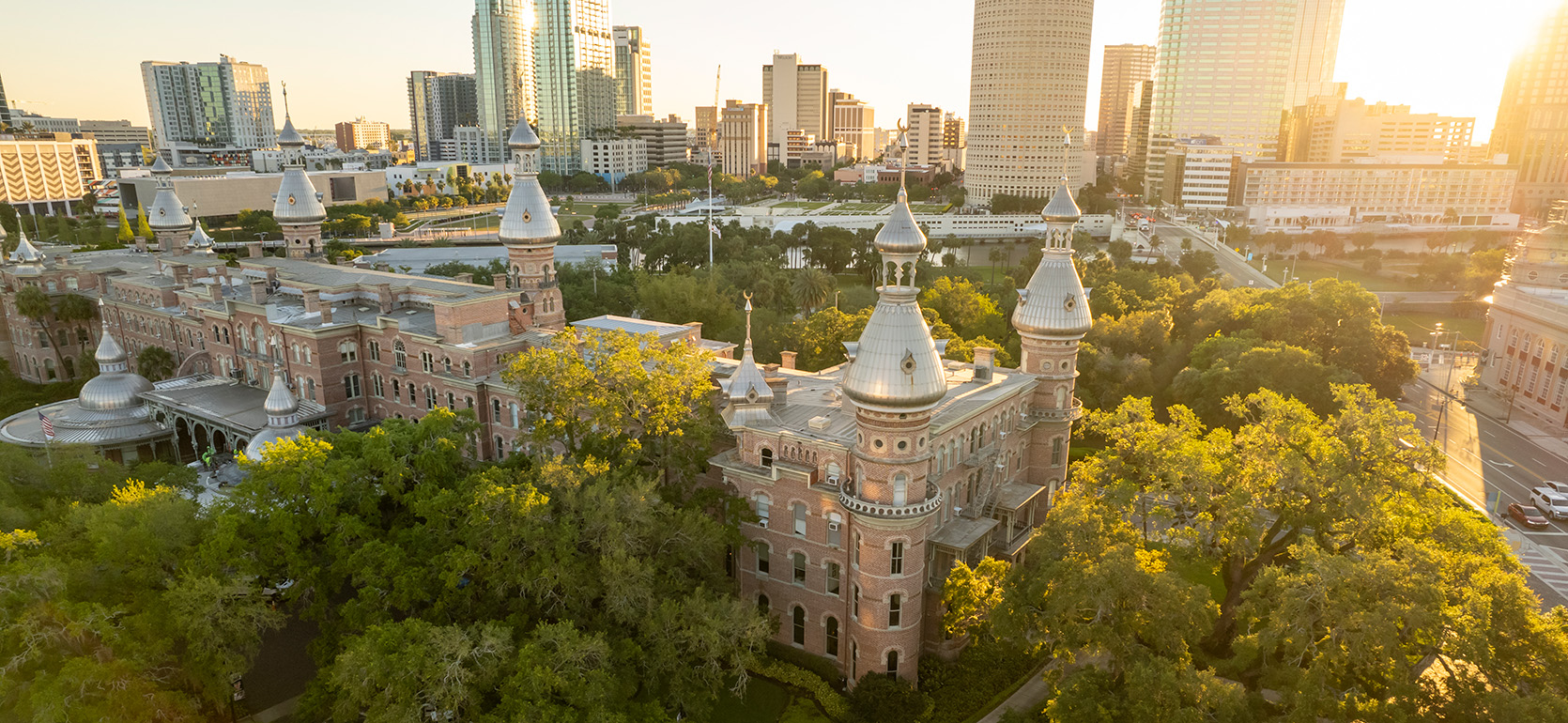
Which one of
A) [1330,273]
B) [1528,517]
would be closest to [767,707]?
[1528,517]

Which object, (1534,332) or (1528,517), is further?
(1534,332)

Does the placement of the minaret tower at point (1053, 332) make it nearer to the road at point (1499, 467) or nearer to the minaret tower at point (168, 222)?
the road at point (1499, 467)

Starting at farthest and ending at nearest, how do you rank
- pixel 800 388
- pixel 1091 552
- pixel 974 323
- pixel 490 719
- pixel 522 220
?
pixel 974 323 → pixel 522 220 → pixel 800 388 → pixel 1091 552 → pixel 490 719

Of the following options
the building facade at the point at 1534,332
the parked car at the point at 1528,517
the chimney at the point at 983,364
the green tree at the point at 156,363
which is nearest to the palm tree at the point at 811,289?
the chimney at the point at 983,364

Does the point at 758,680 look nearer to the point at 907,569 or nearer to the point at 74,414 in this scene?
the point at 907,569

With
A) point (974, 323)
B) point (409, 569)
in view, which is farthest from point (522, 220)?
point (974, 323)

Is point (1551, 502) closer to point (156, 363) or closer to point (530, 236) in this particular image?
point (530, 236)

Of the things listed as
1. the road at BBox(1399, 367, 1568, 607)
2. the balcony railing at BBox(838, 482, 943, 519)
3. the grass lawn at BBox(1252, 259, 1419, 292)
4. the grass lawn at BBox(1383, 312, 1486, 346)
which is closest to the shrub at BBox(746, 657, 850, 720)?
the balcony railing at BBox(838, 482, 943, 519)
